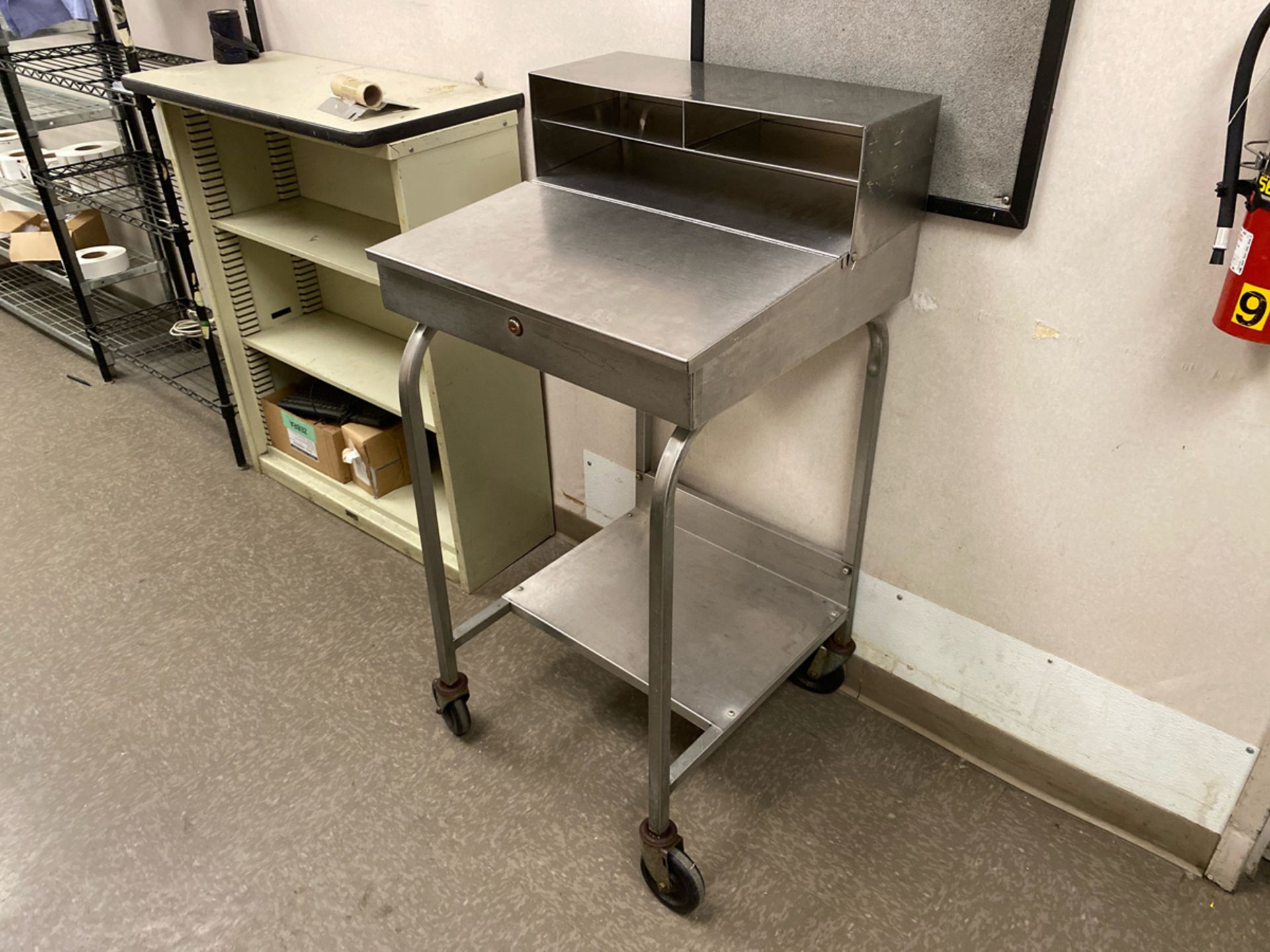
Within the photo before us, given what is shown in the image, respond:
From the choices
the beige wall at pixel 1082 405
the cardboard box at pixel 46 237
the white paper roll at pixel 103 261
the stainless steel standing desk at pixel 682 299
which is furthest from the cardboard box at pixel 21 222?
the stainless steel standing desk at pixel 682 299

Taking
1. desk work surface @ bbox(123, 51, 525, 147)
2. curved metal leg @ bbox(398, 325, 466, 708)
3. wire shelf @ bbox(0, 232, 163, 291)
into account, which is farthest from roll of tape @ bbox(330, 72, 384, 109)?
wire shelf @ bbox(0, 232, 163, 291)

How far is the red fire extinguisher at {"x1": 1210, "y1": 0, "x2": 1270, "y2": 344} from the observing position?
39.7 inches

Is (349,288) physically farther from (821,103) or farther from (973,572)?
(973,572)

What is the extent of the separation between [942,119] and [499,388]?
44.1 inches

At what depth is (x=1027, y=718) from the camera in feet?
5.47

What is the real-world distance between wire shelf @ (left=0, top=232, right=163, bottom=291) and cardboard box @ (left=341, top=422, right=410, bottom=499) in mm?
1204

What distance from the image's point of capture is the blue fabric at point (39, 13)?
2201mm

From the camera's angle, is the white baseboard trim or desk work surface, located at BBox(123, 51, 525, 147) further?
desk work surface, located at BBox(123, 51, 525, 147)

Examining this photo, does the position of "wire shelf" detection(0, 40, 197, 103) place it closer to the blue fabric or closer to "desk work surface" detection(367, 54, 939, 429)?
the blue fabric

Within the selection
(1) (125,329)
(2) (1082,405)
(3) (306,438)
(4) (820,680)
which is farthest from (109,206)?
(2) (1082,405)

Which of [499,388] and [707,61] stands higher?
[707,61]

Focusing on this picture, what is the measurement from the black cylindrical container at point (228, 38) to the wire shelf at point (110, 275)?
1148 mm

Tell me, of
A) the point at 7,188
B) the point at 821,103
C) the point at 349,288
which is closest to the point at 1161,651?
the point at 821,103

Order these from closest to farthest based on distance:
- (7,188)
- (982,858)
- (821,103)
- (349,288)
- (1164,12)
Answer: (1164,12) < (821,103) < (982,858) < (349,288) < (7,188)
